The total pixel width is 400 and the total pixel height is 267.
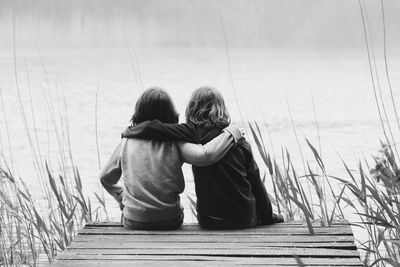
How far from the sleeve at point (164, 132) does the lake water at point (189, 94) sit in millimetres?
735

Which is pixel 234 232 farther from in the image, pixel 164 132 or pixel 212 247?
pixel 164 132

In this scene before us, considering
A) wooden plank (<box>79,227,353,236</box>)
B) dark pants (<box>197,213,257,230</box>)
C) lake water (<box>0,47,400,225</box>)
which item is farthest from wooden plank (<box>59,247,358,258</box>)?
lake water (<box>0,47,400,225</box>)

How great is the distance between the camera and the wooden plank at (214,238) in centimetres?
274

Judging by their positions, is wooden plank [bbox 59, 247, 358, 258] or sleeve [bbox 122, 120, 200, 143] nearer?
wooden plank [bbox 59, 247, 358, 258]

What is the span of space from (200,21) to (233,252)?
1441 inches

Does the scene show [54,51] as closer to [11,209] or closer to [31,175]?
[31,175]

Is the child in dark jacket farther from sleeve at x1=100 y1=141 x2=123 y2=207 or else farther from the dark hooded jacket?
sleeve at x1=100 y1=141 x2=123 y2=207

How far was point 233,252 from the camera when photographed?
2562 millimetres

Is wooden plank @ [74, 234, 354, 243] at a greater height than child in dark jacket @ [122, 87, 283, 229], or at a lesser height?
lesser

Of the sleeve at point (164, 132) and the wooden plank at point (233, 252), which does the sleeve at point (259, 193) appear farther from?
the wooden plank at point (233, 252)

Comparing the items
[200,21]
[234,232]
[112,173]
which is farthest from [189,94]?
[200,21]

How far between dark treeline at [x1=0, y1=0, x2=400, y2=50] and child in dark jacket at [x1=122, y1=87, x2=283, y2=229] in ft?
95.8

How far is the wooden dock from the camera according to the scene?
2463mm

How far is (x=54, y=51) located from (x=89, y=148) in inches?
1116
